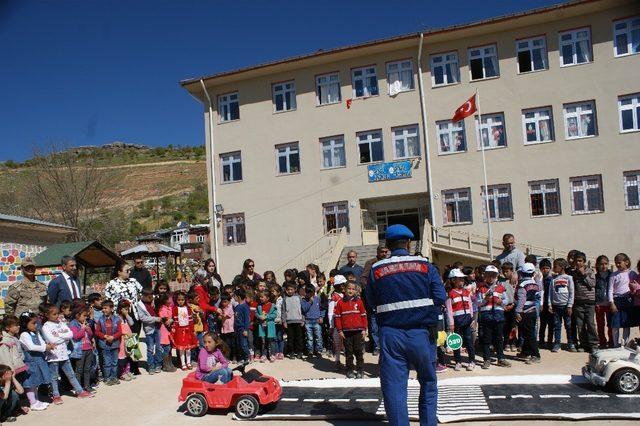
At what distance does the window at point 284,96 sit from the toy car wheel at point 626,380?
20.5m

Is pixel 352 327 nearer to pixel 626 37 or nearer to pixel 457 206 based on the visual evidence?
pixel 457 206

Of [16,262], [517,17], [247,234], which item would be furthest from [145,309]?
[517,17]

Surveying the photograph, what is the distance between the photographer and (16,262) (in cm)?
1838

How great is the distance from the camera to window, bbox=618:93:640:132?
21.2 metres

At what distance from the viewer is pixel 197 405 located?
7.69m

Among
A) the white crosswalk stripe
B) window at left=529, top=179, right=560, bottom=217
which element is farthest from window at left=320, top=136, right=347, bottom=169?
the white crosswalk stripe

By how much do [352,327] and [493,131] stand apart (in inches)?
632

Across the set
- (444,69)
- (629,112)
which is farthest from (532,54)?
(629,112)

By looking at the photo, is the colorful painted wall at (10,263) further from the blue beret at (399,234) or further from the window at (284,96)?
the blue beret at (399,234)

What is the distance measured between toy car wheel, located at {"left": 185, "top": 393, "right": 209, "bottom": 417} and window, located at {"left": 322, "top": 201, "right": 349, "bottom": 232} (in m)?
17.3

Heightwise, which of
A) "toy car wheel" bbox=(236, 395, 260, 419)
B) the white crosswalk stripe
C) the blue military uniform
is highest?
the blue military uniform

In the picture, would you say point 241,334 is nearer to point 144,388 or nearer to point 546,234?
point 144,388

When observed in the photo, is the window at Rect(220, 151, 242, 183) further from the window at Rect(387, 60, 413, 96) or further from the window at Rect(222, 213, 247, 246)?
the window at Rect(387, 60, 413, 96)

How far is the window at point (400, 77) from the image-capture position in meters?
24.0
